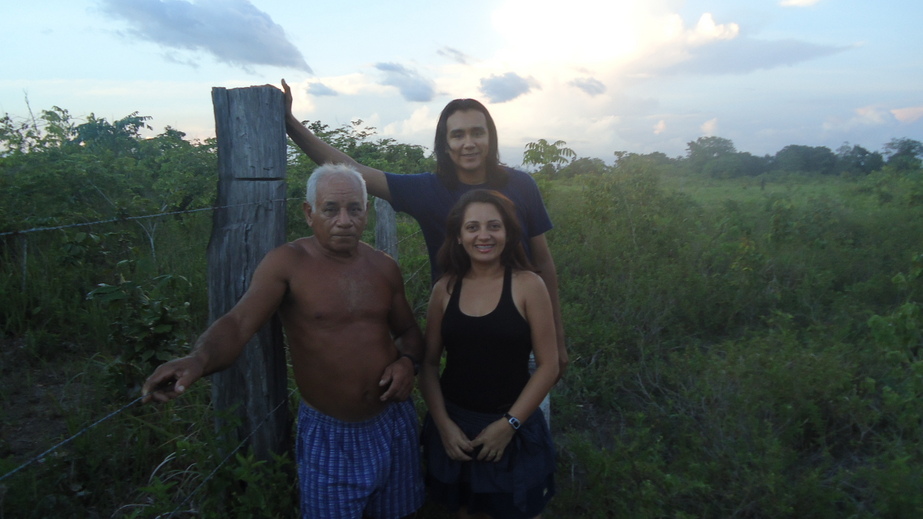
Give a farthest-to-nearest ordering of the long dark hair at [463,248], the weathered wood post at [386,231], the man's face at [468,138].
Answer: the weathered wood post at [386,231]
the man's face at [468,138]
the long dark hair at [463,248]

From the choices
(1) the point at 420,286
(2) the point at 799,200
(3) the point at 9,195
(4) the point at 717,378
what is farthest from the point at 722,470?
(2) the point at 799,200

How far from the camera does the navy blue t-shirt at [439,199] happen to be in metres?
2.87

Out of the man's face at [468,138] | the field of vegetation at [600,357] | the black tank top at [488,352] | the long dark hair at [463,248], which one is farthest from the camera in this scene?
the man's face at [468,138]

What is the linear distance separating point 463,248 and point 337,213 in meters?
0.56

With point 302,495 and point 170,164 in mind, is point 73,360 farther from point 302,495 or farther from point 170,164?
point 170,164

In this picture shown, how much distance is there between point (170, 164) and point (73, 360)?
429cm

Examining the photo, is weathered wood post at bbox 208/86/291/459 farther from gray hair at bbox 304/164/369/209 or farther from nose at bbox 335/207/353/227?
nose at bbox 335/207/353/227

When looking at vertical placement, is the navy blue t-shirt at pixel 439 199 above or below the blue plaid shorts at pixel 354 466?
above

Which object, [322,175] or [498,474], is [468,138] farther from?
[498,474]

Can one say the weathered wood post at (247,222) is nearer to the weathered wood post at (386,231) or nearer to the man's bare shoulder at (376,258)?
the man's bare shoulder at (376,258)

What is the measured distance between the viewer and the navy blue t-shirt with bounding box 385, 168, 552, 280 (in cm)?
287

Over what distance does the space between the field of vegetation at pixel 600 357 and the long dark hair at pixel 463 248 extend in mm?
978

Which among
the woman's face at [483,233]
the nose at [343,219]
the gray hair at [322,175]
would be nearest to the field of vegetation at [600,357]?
the gray hair at [322,175]

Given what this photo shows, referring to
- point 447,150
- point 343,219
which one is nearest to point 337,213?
point 343,219
